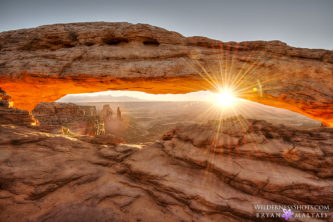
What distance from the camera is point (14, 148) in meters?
5.13

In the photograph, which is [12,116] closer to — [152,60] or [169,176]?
[152,60]

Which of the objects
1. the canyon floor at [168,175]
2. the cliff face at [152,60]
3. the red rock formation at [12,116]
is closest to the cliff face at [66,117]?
the red rock formation at [12,116]

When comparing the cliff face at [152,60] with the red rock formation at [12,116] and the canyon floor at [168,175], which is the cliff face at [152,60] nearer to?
the red rock formation at [12,116]

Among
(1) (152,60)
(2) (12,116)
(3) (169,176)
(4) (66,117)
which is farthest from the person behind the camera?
(4) (66,117)

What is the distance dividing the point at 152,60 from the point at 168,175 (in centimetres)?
600

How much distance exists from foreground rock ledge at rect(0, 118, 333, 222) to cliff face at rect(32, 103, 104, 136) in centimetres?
1451

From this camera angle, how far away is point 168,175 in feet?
17.9

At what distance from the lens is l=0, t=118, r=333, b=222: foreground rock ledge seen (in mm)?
4340

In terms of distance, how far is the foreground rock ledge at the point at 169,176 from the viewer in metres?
4.34

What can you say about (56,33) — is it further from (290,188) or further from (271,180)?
(290,188)

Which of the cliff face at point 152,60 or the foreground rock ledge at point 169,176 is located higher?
the cliff face at point 152,60

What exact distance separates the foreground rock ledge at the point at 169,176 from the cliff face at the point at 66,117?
14.5m

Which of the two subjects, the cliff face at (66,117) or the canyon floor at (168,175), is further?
the cliff face at (66,117)

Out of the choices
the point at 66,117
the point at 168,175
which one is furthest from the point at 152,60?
the point at 66,117
